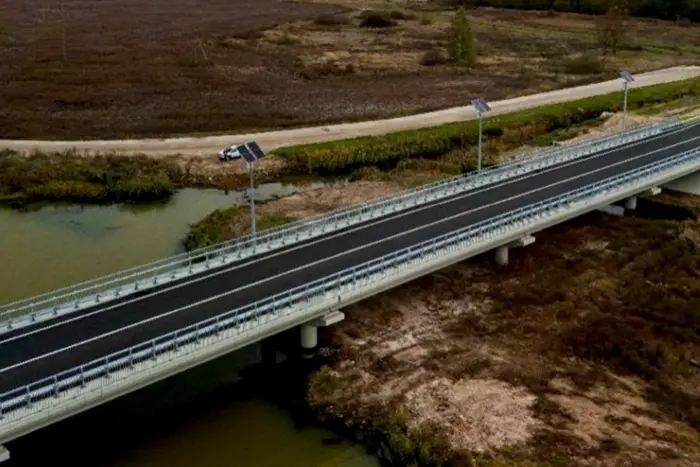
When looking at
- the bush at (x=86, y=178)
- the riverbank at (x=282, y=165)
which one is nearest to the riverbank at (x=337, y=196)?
the riverbank at (x=282, y=165)

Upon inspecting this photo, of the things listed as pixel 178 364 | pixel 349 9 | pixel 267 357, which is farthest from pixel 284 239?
pixel 349 9

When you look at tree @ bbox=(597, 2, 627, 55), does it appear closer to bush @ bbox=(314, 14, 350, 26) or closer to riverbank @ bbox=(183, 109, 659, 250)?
bush @ bbox=(314, 14, 350, 26)

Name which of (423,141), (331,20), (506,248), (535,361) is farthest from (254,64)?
(535,361)

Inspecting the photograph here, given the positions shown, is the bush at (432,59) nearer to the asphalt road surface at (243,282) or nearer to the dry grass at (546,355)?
the asphalt road surface at (243,282)

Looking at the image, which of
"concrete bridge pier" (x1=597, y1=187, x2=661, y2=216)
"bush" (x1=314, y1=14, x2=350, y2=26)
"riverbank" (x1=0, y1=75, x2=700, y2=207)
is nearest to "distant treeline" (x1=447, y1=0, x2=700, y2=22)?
"bush" (x1=314, y1=14, x2=350, y2=26)

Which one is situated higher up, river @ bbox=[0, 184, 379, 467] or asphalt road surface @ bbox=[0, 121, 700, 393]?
asphalt road surface @ bbox=[0, 121, 700, 393]

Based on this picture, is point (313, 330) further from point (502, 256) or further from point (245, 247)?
point (502, 256)
